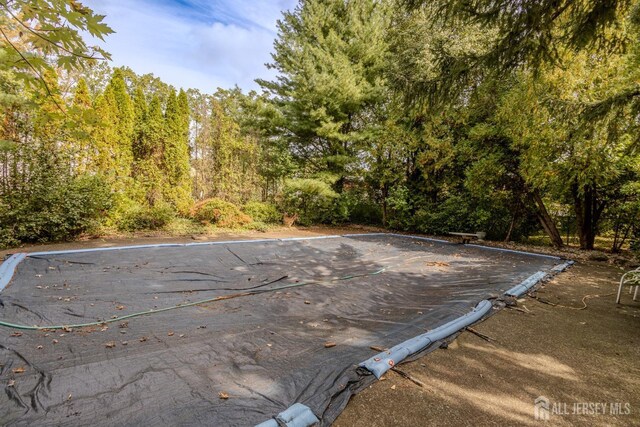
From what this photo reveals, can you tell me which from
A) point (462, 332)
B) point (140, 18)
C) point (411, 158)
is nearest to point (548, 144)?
point (411, 158)

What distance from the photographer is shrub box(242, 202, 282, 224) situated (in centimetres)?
890

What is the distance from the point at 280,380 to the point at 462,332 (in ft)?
5.13

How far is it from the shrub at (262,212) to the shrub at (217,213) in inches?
33.3

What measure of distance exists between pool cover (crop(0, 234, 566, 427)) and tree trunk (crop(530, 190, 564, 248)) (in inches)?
123

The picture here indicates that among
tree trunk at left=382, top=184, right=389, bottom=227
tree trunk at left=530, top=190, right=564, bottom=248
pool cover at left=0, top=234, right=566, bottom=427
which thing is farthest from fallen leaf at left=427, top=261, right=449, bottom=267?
tree trunk at left=382, top=184, right=389, bottom=227

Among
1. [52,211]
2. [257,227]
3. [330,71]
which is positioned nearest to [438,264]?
[257,227]

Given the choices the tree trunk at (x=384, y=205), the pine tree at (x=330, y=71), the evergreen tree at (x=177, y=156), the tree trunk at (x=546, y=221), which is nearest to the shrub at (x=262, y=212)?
the evergreen tree at (x=177, y=156)

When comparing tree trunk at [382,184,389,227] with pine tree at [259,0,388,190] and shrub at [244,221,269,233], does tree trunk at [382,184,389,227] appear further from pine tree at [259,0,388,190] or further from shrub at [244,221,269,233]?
shrub at [244,221,269,233]

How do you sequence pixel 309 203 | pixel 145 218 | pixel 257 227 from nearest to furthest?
pixel 145 218 → pixel 257 227 → pixel 309 203

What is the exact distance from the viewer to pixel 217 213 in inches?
308

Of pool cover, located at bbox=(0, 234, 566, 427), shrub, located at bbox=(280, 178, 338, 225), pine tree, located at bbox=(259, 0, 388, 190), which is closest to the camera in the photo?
pool cover, located at bbox=(0, 234, 566, 427)

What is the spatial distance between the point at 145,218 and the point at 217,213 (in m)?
1.71

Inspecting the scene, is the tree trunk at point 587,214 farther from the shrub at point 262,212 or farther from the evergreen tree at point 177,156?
the evergreen tree at point 177,156

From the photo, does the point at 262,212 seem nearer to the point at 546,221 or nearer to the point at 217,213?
the point at 217,213
